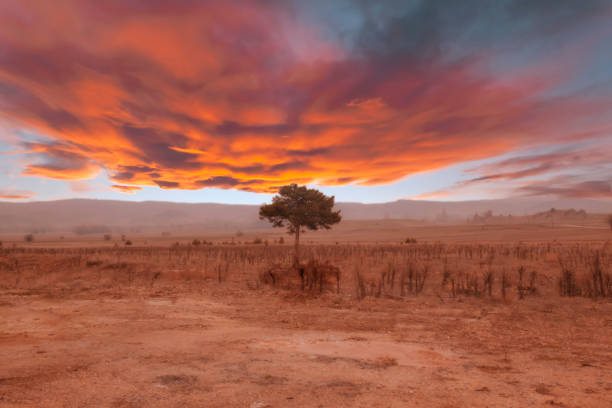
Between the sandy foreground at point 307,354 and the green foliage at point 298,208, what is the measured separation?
51.3 feet

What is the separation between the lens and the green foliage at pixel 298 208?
93.5ft

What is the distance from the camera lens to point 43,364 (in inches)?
264

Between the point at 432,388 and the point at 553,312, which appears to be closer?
the point at 432,388

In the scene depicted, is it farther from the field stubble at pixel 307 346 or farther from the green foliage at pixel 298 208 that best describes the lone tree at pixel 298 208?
the field stubble at pixel 307 346

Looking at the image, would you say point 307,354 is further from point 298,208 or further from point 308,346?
point 298,208

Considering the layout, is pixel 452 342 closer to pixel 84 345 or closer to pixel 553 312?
pixel 553 312

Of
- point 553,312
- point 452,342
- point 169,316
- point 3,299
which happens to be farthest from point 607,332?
point 3,299

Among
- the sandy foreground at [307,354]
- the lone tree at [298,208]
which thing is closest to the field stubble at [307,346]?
the sandy foreground at [307,354]

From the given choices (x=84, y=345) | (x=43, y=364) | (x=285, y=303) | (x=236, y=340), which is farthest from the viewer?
(x=285, y=303)

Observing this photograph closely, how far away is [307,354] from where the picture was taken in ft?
24.3

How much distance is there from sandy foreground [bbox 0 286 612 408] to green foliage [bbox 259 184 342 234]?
51.3 ft

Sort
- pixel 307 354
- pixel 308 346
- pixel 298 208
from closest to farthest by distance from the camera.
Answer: pixel 307 354
pixel 308 346
pixel 298 208

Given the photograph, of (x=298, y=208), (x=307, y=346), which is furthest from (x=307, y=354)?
(x=298, y=208)

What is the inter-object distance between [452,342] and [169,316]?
834 centimetres
